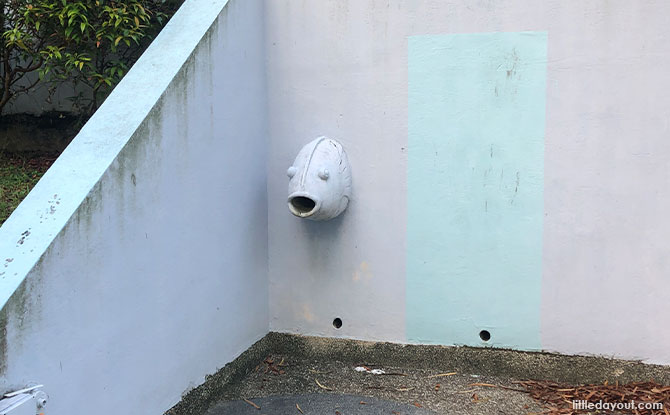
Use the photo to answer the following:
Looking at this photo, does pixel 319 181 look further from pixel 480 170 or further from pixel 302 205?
pixel 480 170

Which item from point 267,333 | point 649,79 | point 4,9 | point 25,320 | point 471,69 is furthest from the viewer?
point 4,9

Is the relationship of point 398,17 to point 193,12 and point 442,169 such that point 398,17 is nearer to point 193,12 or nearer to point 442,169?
point 442,169

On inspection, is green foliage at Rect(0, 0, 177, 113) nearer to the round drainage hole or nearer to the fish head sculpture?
the fish head sculpture

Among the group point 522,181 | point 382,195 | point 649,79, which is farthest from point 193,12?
point 649,79

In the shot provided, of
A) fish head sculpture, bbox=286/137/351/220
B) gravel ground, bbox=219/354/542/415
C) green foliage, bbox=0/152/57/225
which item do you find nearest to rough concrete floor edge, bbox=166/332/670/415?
gravel ground, bbox=219/354/542/415

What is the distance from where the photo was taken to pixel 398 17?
4402mm

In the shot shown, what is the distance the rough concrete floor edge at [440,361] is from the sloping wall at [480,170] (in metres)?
0.08

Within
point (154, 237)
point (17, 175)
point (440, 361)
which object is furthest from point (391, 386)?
point (17, 175)

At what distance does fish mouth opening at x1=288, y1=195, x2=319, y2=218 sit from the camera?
167 inches

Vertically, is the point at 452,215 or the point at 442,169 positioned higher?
the point at 442,169

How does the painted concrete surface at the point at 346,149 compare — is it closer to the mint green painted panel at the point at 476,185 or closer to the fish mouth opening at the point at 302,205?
the mint green painted panel at the point at 476,185

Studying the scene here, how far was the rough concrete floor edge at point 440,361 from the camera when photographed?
4.14 m

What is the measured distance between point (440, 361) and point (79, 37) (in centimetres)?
349

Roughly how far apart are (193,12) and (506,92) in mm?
2097
